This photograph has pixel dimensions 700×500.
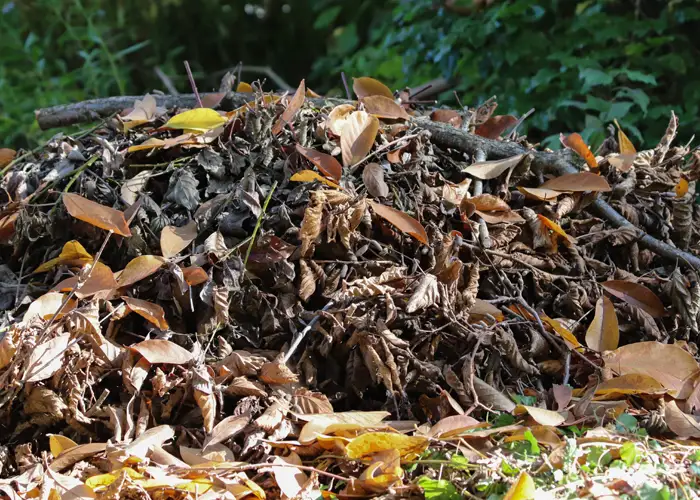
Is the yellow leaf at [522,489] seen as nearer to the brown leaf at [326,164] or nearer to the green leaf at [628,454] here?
the green leaf at [628,454]

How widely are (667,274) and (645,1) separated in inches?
84.5

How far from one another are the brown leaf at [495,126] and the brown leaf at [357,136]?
15.2 inches

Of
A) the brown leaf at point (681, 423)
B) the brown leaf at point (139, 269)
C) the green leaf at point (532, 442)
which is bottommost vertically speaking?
the brown leaf at point (681, 423)

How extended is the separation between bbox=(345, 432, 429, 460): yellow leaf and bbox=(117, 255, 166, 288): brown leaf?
1.73 feet

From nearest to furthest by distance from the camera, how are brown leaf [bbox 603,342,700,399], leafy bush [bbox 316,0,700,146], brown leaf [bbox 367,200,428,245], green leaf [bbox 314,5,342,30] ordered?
brown leaf [bbox 603,342,700,399] → brown leaf [bbox 367,200,428,245] → leafy bush [bbox 316,0,700,146] → green leaf [bbox 314,5,342,30]

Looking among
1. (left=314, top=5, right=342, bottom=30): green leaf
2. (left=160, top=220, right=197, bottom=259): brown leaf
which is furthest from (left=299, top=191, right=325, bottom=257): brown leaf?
(left=314, top=5, right=342, bottom=30): green leaf

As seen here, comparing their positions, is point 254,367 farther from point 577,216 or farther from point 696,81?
point 696,81

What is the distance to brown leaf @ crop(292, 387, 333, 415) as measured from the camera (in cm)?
116

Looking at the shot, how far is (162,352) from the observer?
1188 millimetres

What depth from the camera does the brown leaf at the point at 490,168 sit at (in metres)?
1.47

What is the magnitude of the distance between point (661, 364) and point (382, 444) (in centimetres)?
57

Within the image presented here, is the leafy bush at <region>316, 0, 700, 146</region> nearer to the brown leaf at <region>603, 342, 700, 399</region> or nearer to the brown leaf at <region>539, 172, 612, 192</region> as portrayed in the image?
the brown leaf at <region>539, 172, 612, 192</region>

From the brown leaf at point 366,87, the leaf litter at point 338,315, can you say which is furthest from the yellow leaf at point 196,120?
the brown leaf at point 366,87

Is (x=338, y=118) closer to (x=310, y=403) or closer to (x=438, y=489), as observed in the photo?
(x=310, y=403)
